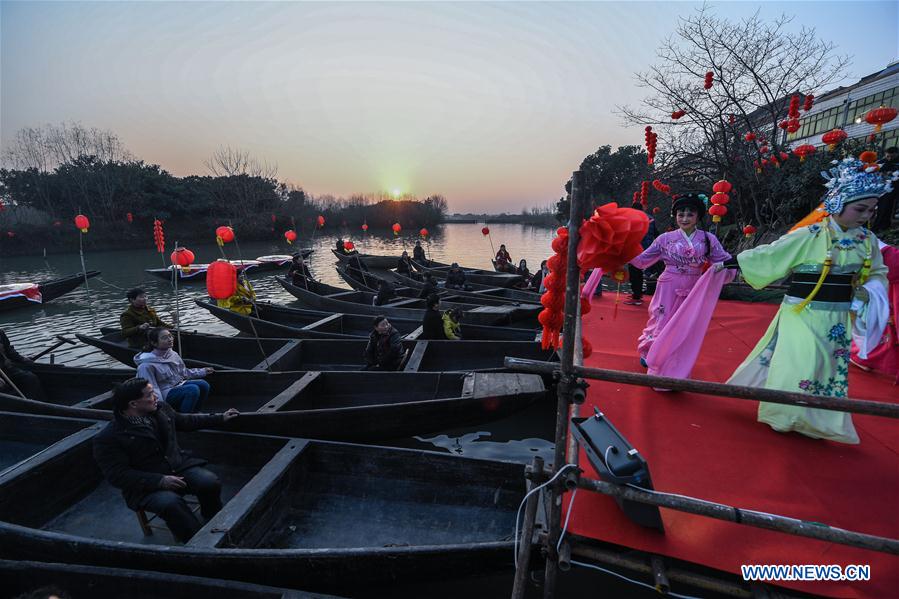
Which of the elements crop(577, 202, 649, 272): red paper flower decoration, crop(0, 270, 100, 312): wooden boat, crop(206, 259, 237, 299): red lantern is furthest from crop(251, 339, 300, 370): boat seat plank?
crop(0, 270, 100, 312): wooden boat

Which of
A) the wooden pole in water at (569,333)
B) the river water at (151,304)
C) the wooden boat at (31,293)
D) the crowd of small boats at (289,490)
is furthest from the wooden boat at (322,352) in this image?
the wooden boat at (31,293)

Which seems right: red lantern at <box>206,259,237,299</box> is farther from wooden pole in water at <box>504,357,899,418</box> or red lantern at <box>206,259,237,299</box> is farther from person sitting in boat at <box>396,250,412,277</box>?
person sitting in boat at <box>396,250,412,277</box>

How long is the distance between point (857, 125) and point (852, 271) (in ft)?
87.1

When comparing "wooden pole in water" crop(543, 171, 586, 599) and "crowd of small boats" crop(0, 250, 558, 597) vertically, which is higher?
"wooden pole in water" crop(543, 171, 586, 599)

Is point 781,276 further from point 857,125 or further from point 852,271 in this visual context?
point 857,125

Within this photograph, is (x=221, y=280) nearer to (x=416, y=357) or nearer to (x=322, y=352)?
(x=322, y=352)

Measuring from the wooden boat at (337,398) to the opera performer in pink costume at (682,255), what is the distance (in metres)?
1.62

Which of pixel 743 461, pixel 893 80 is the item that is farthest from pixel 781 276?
pixel 893 80

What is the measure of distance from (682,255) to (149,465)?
5069 mm

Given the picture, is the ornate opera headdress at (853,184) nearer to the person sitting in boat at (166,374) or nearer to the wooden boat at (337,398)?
the wooden boat at (337,398)

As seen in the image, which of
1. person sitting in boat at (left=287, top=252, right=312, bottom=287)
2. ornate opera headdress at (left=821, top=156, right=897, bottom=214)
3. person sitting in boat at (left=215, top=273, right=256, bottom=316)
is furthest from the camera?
person sitting in boat at (left=287, top=252, right=312, bottom=287)

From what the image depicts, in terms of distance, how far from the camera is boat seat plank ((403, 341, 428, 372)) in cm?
524

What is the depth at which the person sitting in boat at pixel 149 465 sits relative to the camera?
270cm

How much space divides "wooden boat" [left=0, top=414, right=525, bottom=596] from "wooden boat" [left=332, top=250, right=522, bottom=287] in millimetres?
9802
